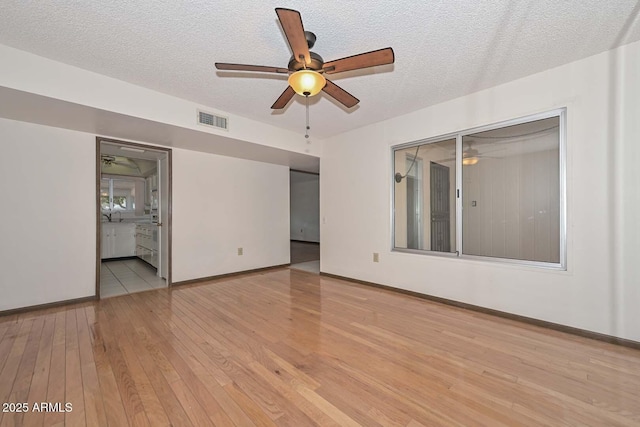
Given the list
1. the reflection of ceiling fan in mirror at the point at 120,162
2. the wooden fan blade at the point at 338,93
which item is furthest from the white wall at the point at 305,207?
the wooden fan blade at the point at 338,93

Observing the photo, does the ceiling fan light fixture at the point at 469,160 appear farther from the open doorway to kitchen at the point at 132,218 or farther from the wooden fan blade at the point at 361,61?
the open doorway to kitchen at the point at 132,218

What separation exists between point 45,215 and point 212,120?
234cm

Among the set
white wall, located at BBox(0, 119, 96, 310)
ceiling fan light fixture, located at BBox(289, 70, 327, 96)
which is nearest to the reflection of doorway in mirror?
ceiling fan light fixture, located at BBox(289, 70, 327, 96)

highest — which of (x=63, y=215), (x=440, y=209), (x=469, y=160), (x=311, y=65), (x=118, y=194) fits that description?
(x=311, y=65)

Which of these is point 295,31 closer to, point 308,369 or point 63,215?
point 308,369

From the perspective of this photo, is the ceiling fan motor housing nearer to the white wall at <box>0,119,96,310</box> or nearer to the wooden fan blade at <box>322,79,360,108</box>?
the wooden fan blade at <box>322,79,360,108</box>

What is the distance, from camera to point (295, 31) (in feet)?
5.31

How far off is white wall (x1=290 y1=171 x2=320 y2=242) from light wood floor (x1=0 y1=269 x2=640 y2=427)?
6.91 meters

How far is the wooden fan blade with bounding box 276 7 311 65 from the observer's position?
1.48 m

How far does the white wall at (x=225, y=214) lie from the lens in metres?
4.37

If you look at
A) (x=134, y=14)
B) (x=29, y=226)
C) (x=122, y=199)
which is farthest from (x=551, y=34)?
(x=122, y=199)

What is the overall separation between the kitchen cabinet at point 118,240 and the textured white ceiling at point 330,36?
4.88 metres

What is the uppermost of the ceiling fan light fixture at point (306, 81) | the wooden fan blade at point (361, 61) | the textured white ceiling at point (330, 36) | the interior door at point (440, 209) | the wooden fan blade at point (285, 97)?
the textured white ceiling at point (330, 36)

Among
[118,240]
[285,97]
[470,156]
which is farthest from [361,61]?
[118,240]
